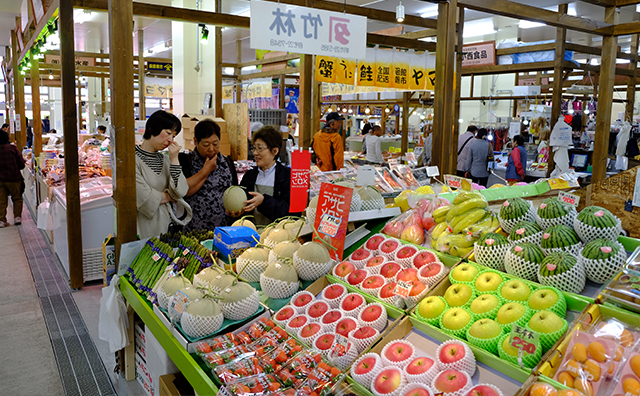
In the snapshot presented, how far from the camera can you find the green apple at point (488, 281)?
6.91 feet

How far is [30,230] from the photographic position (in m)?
8.59

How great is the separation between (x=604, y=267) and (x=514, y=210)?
55cm

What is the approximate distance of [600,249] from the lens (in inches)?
81.7

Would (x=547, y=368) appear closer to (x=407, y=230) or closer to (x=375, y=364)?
(x=375, y=364)

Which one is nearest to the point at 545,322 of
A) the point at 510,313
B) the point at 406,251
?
the point at 510,313

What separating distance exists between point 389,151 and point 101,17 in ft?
28.8

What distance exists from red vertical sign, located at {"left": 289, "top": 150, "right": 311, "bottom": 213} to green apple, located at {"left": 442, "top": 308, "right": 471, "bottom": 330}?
2.35 meters

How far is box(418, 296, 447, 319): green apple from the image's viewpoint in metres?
2.09

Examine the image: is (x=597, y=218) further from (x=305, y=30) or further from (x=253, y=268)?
(x=305, y=30)

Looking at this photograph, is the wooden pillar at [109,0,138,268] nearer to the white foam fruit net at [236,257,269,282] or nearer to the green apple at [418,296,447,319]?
the white foam fruit net at [236,257,269,282]

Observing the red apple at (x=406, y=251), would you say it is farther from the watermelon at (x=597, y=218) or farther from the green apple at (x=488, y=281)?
the watermelon at (x=597, y=218)

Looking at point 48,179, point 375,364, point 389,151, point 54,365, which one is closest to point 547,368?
point 375,364

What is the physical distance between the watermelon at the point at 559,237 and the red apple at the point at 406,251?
0.66m

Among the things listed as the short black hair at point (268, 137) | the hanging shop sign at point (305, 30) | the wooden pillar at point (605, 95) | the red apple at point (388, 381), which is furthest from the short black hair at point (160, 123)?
the wooden pillar at point (605, 95)
